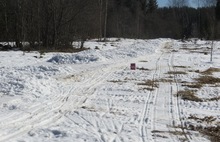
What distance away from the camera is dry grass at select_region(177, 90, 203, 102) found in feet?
45.4

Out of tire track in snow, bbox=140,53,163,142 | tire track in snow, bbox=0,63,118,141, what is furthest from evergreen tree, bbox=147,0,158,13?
tire track in snow, bbox=140,53,163,142

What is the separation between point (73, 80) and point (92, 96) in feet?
11.8

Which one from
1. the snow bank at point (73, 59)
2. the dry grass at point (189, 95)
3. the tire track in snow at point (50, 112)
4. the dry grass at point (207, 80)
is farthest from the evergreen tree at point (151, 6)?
the dry grass at point (189, 95)

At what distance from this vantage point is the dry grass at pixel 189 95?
1384cm

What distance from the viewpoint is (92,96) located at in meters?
13.6

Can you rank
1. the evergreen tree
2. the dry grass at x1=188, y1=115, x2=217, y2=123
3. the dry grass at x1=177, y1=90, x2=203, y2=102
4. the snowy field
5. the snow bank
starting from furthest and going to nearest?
the evergreen tree → the snow bank → the dry grass at x1=177, y1=90, x2=203, y2=102 → the dry grass at x1=188, y1=115, x2=217, y2=123 → the snowy field

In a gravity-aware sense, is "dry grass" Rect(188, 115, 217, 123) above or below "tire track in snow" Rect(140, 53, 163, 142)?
below

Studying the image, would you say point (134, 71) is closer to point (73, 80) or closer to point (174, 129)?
point (73, 80)

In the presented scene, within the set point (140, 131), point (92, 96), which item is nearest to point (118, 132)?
point (140, 131)

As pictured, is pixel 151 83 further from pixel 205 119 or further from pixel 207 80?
pixel 205 119

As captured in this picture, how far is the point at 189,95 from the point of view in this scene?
14.6 m

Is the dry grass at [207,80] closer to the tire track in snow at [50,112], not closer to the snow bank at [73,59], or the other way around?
the tire track in snow at [50,112]

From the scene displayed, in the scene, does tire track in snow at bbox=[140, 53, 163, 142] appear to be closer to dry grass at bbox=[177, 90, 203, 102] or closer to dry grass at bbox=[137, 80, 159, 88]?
dry grass at bbox=[177, 90, 203, 102]

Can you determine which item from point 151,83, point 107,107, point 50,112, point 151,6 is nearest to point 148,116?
point 107,107
